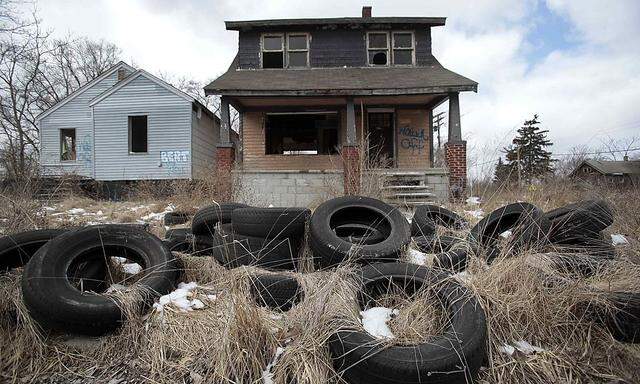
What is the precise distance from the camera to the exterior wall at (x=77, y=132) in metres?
17.2

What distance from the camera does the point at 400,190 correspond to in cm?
1057

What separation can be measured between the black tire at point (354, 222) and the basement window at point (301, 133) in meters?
10.3

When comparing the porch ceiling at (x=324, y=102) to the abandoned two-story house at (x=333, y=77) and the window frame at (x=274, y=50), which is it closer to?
the abandoned two-story house at (x=333, y=77)

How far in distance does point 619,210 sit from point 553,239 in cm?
311

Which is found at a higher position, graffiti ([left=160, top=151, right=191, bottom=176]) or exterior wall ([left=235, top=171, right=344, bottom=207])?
graffiti ([left=160, top=151, right=191, bottom=176])

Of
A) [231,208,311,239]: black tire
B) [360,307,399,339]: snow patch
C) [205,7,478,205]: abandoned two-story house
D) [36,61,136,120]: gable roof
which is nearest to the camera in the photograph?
[360,307,399,339]: snow patch

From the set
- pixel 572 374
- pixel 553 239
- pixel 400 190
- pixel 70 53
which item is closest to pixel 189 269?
pixel 572 374

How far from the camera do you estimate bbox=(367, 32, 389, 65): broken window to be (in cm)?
1423

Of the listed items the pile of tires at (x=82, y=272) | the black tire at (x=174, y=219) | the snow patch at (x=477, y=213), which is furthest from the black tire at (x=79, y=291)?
the snow patch at (x=477, y=213)

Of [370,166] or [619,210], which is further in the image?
[370,166]

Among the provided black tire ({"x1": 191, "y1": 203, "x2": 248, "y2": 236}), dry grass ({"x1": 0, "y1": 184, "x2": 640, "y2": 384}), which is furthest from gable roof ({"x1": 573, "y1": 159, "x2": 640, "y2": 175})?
black tire ({"x1": 191, "y1": 203, "x2": 248, "y2": 236})

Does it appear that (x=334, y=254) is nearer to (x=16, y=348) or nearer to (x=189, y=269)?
(x=189, y=269)

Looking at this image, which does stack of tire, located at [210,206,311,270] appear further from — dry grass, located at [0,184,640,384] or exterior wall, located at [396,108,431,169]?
exterior wall, located at [396,108,431,169]

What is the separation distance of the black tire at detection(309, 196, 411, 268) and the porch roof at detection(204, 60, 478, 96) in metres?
7.54
